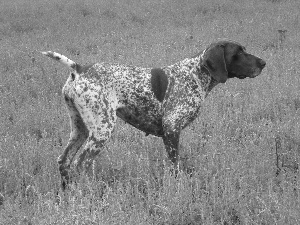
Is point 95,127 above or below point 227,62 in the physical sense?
below

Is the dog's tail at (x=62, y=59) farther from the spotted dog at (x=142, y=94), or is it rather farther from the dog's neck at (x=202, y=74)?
the dog's neck at (x=202, y=74)

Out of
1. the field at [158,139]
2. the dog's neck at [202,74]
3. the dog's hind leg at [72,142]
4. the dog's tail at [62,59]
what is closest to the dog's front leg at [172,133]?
the field at [158,139]

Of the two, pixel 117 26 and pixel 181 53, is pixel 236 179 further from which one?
pixel 117 26

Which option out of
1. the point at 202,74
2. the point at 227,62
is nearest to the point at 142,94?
the point at 202,74

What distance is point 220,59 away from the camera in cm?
444

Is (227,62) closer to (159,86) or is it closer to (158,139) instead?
(159,86)

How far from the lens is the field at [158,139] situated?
3613 mm

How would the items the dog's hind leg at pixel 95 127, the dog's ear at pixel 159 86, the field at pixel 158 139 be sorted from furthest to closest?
the dog's ear at pixel 159 86 → the dog's hind leg at pixel 95 127 → the field at pixel 158 139

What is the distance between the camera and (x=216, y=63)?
4.43 metres

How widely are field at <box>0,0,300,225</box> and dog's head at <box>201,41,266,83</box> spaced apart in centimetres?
73

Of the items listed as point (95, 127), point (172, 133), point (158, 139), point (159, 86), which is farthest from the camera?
point (158, 139)

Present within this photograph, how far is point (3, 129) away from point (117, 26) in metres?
6.67

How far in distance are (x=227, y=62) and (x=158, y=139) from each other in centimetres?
129

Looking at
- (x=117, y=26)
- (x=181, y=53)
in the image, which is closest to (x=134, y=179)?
(x=181, y=53)
